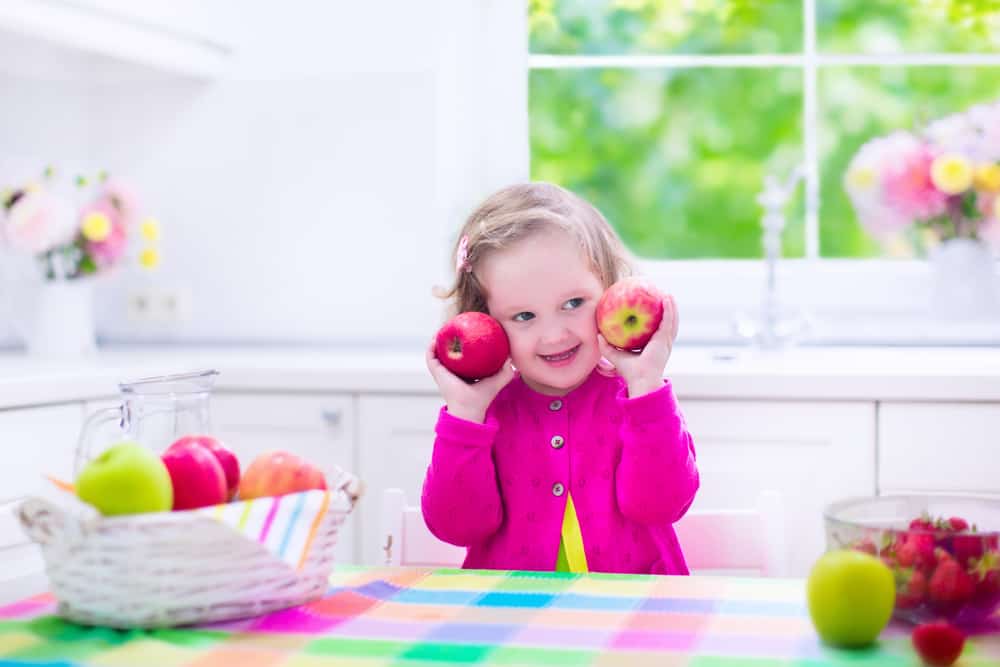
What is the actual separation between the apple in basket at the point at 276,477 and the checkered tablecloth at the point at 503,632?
9 cm

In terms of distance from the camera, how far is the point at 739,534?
1341 mm

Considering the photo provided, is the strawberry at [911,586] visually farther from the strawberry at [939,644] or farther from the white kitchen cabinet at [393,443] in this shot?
the white kitchen cabinet at [393,443]

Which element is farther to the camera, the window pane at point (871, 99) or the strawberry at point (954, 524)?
the window pane at point (871, 99)

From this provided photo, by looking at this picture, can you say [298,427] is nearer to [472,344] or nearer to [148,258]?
[148,258]

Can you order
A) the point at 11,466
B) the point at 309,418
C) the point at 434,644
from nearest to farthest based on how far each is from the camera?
the point at 434,644 → the point at 11,466 → the point at 309,418

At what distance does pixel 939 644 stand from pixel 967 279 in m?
1.84

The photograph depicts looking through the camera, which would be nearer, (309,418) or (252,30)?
(309,418)

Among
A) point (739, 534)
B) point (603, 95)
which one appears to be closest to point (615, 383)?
point (739, 534)

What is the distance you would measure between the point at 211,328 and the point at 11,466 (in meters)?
0.94

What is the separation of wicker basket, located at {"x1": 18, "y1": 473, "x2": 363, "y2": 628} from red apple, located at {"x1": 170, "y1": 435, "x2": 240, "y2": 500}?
0.32 ft

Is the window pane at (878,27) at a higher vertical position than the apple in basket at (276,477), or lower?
higher

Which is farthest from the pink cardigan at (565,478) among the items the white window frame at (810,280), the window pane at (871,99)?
the window pane at (871,99)

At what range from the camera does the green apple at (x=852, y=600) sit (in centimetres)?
84

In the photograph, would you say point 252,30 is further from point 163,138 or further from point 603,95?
point 603,95
